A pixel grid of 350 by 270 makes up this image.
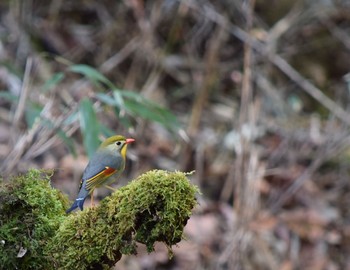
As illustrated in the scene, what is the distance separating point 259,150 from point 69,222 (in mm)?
4646

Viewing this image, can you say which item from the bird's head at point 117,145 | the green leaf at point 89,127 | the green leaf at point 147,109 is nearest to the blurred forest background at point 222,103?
the green leaf at point 147,109

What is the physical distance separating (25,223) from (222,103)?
541cm

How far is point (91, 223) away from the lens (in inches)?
74.9

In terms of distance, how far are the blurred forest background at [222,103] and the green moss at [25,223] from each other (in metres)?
2.41

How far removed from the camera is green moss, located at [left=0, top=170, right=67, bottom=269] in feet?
6.32

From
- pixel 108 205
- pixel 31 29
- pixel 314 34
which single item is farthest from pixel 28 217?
pixel 314 34

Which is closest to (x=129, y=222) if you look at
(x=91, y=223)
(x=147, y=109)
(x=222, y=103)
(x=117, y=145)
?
(x=91, y=223)

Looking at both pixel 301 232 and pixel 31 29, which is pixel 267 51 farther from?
pixel 31 29

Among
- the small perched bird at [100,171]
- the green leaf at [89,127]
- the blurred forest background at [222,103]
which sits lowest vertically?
the small perched bird at [100,171]

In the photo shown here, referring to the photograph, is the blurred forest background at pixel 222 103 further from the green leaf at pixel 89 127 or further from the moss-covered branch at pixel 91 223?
the moss-covered branch at pixel 91 223

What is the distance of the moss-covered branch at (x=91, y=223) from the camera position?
182 cm

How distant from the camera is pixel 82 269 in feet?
6.22

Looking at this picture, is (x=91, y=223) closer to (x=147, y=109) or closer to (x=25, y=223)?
(x=25, y=223)

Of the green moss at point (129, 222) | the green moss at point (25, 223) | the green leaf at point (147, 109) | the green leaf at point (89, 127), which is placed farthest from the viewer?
the green leaf at point (147, 109)
